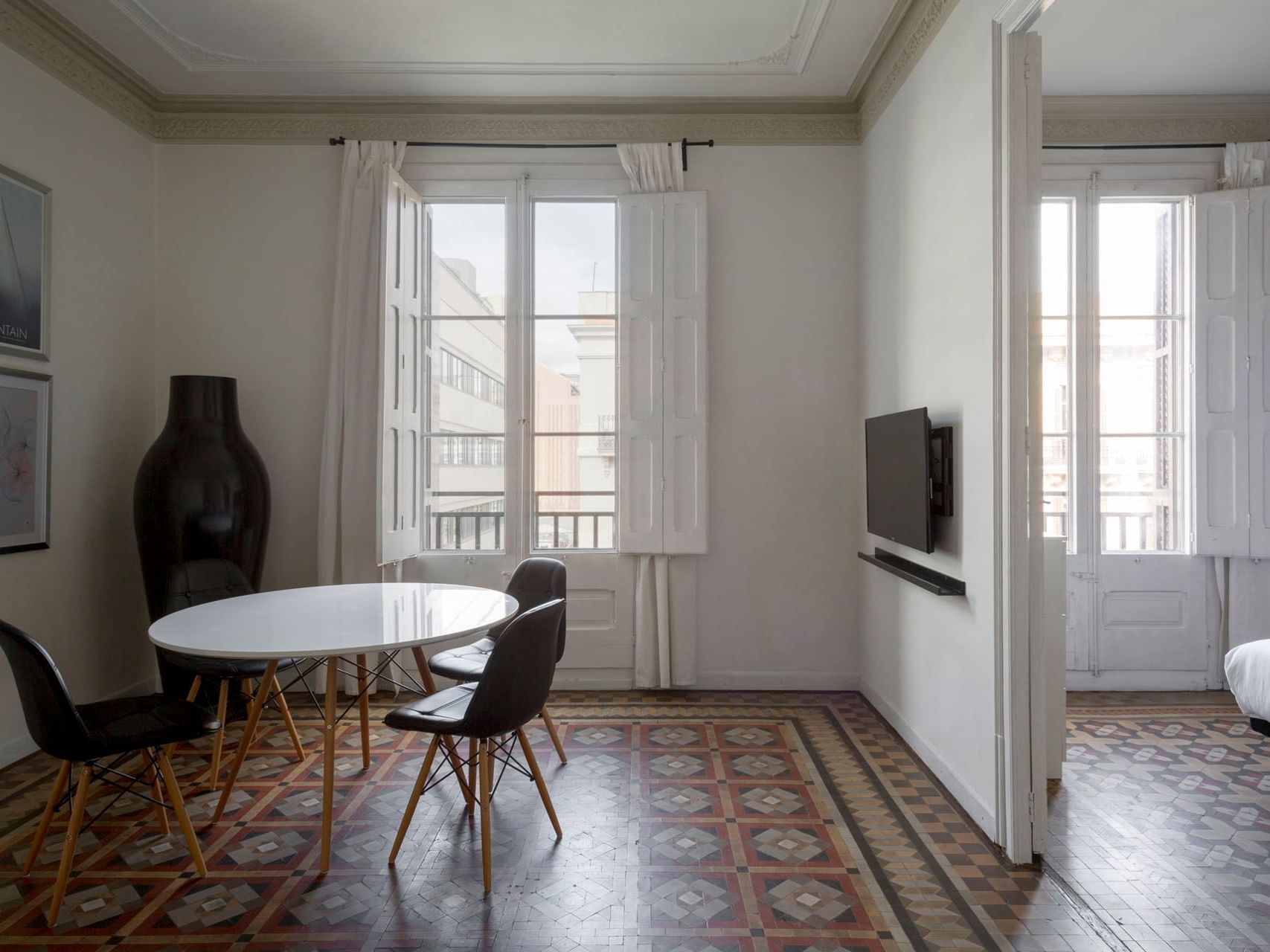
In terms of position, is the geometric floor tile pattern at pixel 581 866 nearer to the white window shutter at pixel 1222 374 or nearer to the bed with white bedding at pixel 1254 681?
the bed with white bedding at pixel 1254 681

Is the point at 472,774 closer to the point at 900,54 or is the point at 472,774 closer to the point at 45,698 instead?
the point at 45,698

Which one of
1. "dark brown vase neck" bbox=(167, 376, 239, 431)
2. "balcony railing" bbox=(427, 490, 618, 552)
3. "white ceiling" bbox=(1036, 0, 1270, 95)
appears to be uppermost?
"white ceiling" bbox=(1036, 0, 1270, 95)

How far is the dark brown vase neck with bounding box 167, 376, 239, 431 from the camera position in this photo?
367 cm

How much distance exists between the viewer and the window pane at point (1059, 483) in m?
4.27

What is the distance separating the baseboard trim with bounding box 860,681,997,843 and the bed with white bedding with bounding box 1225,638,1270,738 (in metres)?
1.13

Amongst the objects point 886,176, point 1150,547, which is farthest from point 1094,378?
point 886,176

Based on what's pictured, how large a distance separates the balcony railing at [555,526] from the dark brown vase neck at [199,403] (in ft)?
4.30

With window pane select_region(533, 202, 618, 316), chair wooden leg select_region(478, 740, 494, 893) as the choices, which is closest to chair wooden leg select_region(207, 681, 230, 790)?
chair wooden leg select_region(478, 740, 494, 893)

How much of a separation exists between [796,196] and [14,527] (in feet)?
14.1

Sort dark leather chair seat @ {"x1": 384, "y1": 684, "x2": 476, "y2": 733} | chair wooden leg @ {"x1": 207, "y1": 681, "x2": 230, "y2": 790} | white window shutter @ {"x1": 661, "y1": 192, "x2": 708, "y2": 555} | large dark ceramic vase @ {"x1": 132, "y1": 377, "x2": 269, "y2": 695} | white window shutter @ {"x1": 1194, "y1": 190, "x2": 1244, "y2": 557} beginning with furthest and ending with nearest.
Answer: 1. white window shutter @ {"x1": 661, "y1": 192, "x2": 708, "y2": 555}
2. white window shutter @ {"x1": 1194, "y1": 190, "x2": 1244, "y2": 557}
3. large dark ceramic vase @ {"x1": 132, "y1": 377, "x2": 269, "y2": 695}
4. chair wooden leg @ {"x1": 207, "y1": 681, "x2": 230, "y2": 790}
5. dark leather chair seat @ {"x1": 384, "y1": 684, "x2": 476, "y2": 733}

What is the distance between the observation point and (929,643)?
3170 mm

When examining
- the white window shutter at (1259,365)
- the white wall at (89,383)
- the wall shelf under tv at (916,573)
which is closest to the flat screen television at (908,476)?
the wall shelf under tv at (916,573)

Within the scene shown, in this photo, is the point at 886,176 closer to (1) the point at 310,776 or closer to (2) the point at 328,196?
(2) the point at 328,196

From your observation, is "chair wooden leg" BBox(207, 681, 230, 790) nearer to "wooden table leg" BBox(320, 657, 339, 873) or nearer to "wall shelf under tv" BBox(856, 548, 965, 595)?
"wooden table leg" BBox(320, 657, 339, 873)
